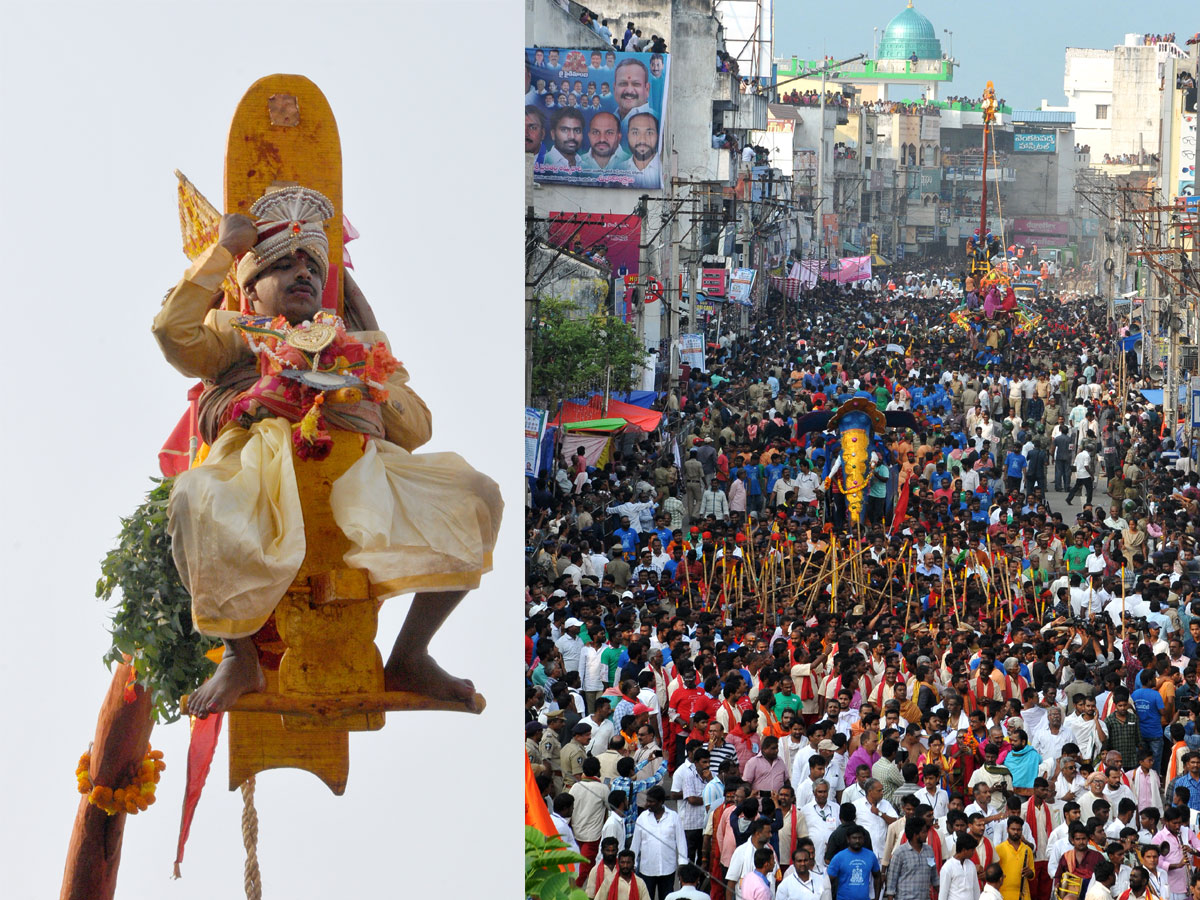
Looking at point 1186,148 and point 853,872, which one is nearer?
point 853,872

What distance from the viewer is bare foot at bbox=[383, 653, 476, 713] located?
6172 millimetres

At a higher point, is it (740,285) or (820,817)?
(740,285)

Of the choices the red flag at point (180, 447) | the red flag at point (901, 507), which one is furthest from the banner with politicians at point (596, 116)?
the red flag at point (180, 447)

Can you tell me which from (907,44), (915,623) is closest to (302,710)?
(915,623)

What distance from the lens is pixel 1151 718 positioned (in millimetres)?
12102

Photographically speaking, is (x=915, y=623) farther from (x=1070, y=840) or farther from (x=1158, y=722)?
(x=1070, y=840)

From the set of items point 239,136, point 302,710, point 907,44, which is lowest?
point 302,710

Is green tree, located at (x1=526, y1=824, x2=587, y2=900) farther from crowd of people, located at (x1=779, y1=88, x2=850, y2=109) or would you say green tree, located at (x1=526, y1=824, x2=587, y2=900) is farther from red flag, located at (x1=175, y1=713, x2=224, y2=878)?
crowd of people, located at (x1=779, y1=88, x2=850, y2=109)

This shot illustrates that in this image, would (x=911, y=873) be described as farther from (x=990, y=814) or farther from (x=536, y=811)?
(x=536, y=811)

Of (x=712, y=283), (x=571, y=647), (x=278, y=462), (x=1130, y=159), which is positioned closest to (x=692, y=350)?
(x=712, y=283)

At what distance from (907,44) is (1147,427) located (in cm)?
9814

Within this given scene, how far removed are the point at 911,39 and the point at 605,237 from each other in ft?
301

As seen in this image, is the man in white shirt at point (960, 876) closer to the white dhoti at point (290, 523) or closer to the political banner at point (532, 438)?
the white dhoti at point (290, 523)

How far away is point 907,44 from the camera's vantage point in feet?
391
